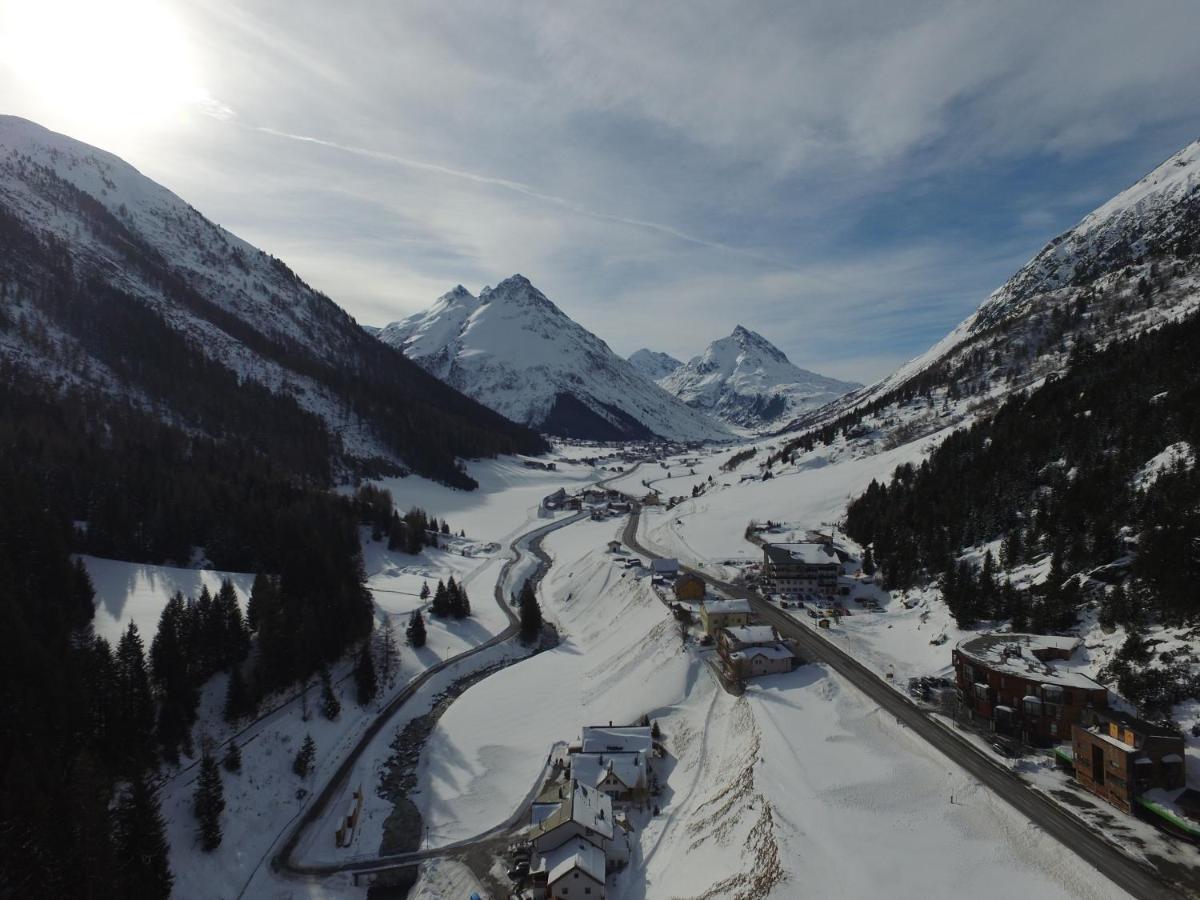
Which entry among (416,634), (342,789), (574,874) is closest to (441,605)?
(416,634)

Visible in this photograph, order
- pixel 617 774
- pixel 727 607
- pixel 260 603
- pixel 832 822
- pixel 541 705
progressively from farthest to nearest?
pixel 260 603, pixel 727 607, pixel 541 705, pixel 617 774, pixel 832 822

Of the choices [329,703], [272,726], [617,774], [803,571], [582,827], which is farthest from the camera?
[803,571]

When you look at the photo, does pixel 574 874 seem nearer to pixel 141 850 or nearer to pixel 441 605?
pixel 141 850

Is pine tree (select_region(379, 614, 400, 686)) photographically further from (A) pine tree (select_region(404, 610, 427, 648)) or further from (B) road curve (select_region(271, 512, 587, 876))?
(B) road curve (select_region(271, 512, 587, 876))

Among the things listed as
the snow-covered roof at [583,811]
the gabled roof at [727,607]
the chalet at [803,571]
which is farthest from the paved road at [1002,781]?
the snow-covered roof at [583,811]

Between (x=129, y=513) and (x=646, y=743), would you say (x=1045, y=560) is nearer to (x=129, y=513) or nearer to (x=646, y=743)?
(x=646, y=743)

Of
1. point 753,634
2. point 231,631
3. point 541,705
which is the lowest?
point 541,705

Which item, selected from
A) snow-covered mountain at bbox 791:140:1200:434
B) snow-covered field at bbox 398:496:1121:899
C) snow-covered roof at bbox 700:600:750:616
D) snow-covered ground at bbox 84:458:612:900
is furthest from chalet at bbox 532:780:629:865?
snow-covered mountain at bbox 791:140:1200:434
